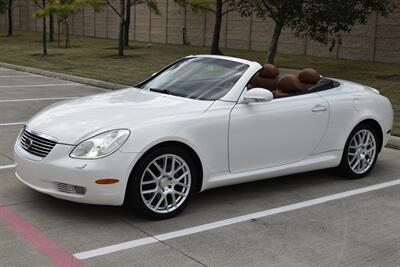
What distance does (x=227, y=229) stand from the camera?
4.74 meters

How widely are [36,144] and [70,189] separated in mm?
555

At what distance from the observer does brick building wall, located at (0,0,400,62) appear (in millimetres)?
21719

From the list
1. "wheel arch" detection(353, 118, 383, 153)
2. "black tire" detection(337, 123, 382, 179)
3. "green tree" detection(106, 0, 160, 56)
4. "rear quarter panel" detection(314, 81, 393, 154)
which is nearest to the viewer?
"rear quarter panel" detection(314, 81, 393, 154)

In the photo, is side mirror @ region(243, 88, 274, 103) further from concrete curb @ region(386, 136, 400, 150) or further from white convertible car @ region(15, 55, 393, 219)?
concrete curb @ region(386, 136, 400, 150)

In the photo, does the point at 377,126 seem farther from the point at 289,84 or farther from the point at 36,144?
the point at 36,144

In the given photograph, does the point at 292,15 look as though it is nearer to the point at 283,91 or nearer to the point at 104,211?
the point at 283,91

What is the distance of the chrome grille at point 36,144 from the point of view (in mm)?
4766

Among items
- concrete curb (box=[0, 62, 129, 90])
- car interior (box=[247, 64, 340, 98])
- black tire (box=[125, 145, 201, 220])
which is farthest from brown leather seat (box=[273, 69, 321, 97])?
concrete curb (box=[0, 62, 129, 90])

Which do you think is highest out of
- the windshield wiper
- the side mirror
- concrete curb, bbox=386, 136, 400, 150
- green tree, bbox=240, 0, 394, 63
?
green tree, bbox=240, 0, 394, 63

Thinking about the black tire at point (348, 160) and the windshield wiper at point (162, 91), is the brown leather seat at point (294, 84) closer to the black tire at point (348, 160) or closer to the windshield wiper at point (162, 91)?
the black tire at point (348, 160)

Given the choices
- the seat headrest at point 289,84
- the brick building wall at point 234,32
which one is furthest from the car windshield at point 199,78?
the brick building wall at point 234,32

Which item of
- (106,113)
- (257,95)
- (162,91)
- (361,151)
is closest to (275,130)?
(257,95)

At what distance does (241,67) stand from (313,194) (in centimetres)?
150

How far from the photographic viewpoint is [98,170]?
4.56 meters
